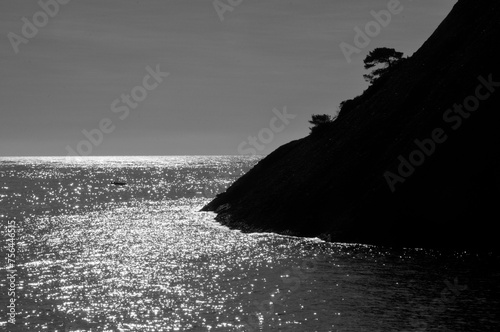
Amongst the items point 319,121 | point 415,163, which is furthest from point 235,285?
point 319,121

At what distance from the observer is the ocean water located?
4069cm

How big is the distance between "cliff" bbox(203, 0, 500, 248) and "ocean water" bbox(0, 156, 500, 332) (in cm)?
376

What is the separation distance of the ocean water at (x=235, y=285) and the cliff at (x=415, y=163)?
3765 mm

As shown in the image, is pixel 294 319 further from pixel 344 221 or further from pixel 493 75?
pixel 493 75

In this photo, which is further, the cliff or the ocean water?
the cliff

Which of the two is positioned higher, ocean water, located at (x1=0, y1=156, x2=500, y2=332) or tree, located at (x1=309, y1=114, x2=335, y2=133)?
tree, located at (x1=309, y1=114, x2=335, y2=133)

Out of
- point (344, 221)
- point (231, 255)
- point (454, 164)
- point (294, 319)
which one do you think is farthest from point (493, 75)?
point (294, 319)

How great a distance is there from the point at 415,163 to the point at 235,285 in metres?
30.7

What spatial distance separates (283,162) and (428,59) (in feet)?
99.7

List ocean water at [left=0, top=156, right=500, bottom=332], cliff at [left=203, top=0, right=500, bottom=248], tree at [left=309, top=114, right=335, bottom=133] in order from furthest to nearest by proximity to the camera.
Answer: tree at [left=309, top=114, right=335, bottom=133]
cliff at [left=203, top=0, right=500, bottom=248]
ocean water at [left=0, top=156, right=500, bottom=332]

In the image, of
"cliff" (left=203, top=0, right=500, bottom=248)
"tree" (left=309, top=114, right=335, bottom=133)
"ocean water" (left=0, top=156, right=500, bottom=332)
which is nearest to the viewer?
"ocean water" (left=0, top=156, right=500, bottom=332)

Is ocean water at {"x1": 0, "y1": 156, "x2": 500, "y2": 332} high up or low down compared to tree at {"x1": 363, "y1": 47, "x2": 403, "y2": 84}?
down

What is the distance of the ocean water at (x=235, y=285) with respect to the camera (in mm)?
40688

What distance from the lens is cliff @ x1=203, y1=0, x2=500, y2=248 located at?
217 ft
